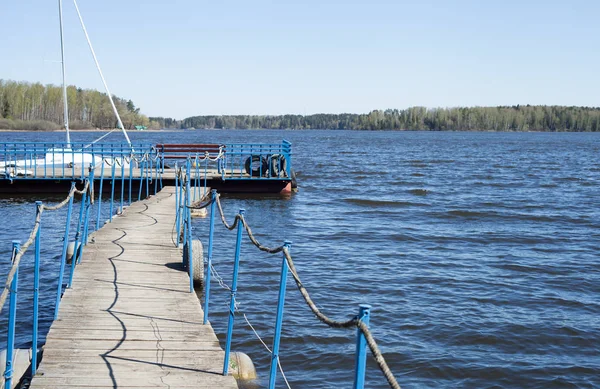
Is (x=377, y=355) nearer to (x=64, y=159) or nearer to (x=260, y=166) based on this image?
(x=260, y=166)

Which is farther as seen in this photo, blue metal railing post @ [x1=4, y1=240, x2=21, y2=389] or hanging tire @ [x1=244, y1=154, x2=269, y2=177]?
hanging tire @ [x1=244, y1=154, x2=269, y2=177]

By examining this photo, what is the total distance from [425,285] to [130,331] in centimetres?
749

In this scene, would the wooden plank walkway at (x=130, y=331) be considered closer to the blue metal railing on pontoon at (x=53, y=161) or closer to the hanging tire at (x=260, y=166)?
the blue metal railing on pontoon at (x=53, y=161)

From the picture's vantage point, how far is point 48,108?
174 m

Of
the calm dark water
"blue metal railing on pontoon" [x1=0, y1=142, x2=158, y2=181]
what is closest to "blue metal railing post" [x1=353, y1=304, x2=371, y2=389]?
the calm dark water

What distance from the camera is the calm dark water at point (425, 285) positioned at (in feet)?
31.2

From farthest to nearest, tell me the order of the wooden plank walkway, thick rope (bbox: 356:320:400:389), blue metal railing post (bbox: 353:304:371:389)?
1. the wooden plank walkway
2. blue metal railing post (bbox: 353:304:371:389)
3. thick rope (bbox: 356:320:400:389)

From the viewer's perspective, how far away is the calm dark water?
951 centimetres

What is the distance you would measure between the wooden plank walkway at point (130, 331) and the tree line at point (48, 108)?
15454 cm

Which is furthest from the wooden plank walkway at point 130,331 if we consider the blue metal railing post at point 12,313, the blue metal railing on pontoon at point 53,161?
the blue metal railing on pontoon at point 53,161

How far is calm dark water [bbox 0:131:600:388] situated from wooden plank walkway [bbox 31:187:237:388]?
1.31 m

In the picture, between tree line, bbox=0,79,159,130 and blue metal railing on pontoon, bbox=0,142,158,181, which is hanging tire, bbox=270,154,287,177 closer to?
blue metal railing on pontoon, bbox=0,142,158,181

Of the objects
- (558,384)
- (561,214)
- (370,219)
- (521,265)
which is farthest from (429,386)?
(561,214)

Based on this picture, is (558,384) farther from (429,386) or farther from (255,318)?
(255,318)
